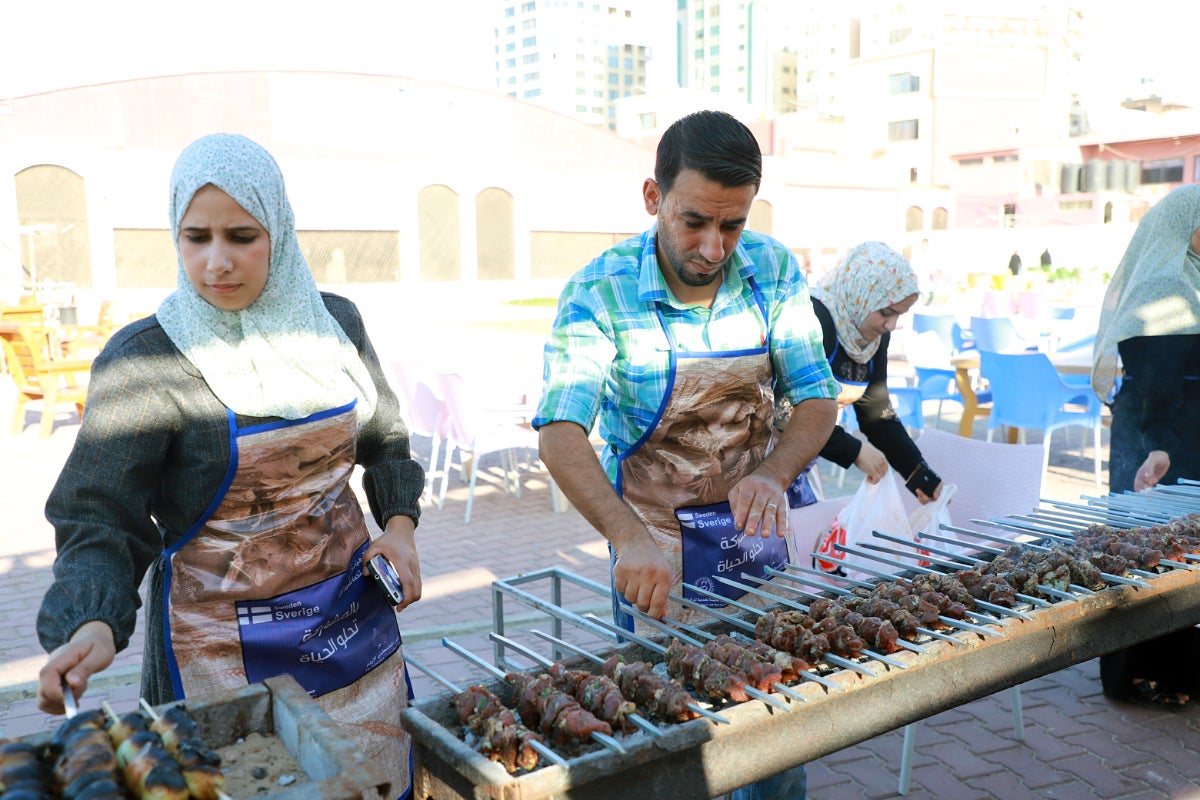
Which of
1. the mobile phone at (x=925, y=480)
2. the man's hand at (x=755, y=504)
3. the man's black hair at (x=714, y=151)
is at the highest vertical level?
the man's black hair at (x=714, y=151)

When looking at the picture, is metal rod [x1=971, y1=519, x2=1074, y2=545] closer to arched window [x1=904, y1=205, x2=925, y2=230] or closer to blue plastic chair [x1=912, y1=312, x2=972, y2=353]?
blue plastic chair [x1=912, y1=312, x2=972, y2=353]

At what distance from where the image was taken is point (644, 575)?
2002 mm

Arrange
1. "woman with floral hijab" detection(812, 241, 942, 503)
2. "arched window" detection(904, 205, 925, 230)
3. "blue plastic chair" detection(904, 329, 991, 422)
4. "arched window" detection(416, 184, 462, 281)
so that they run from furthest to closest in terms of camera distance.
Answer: "arched window" detection(904, 205, 925, 230), "arched window" detection(416, 184, 462, 281), "blue plastic chair" detection(904, 329, 991, 422), "woman with floral hijab" detection(812, 241, 942, 503)

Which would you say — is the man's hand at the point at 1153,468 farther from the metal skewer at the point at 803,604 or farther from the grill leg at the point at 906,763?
the metal skewer at the point at 803,604

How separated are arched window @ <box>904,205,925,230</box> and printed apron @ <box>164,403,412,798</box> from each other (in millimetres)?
51688

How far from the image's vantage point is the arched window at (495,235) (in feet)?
110

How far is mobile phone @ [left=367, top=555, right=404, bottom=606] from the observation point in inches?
80.7

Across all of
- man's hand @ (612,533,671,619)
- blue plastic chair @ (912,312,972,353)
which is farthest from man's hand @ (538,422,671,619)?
blue plastic chair @ (912,312,972,353)

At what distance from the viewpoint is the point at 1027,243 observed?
38969mm

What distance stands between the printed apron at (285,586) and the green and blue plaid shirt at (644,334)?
509 mm

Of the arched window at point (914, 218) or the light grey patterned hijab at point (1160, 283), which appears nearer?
the light grey patterned hijab at point (1160, 283)

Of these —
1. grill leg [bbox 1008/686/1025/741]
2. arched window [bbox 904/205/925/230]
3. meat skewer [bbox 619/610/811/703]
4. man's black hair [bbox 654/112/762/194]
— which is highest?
arched window [bbox 904/205/925/230]

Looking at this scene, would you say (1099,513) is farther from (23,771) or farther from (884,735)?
(23,771)

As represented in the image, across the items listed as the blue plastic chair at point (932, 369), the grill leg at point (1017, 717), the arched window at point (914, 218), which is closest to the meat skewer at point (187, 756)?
the grill leg at point (1017, 717)
